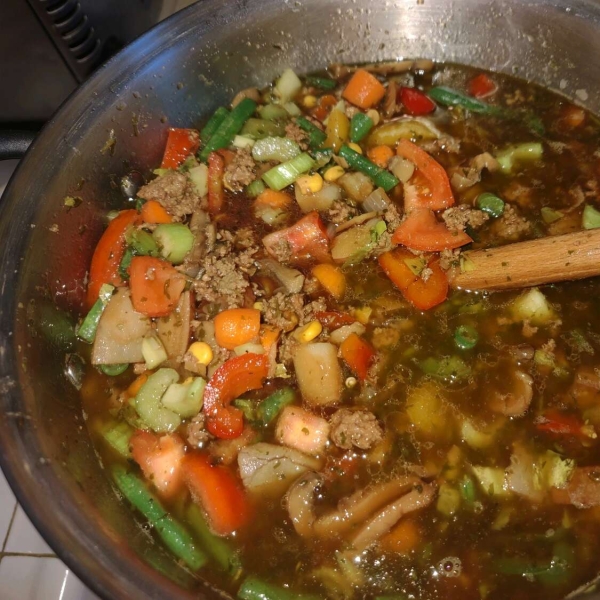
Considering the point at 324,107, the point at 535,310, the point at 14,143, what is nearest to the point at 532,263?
the point at 535,310

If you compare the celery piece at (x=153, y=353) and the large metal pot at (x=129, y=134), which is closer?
the large metal pot at (x=129, y=134)

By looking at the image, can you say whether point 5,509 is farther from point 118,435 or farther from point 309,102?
point 309,102

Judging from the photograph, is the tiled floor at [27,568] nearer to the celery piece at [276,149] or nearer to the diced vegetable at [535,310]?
the celery piece at [276,149]

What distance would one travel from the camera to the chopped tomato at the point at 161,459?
2.75 metres

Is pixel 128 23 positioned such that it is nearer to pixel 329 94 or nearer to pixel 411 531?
pixel 329 94

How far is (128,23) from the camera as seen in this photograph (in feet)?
12.5

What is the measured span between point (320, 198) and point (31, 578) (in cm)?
265

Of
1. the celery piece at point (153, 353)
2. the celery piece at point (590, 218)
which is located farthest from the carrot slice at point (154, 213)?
the celery piece at point (590, 218)

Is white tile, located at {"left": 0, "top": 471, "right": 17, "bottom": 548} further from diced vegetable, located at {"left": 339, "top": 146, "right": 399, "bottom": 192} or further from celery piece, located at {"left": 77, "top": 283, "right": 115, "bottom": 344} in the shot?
diced vegetable, located at {"left": 339, "top": 146, "right": 399, "bottom": 192}

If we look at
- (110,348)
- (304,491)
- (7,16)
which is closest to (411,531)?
(304,491)

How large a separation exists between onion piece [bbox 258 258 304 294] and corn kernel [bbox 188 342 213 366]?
556 millimetres

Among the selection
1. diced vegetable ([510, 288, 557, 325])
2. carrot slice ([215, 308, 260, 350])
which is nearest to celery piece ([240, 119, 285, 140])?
carrot slice ([215, 308, 260, 350])

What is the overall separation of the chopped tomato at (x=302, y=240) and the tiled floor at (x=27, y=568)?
198 cm

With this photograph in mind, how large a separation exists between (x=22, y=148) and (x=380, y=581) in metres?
2.89
